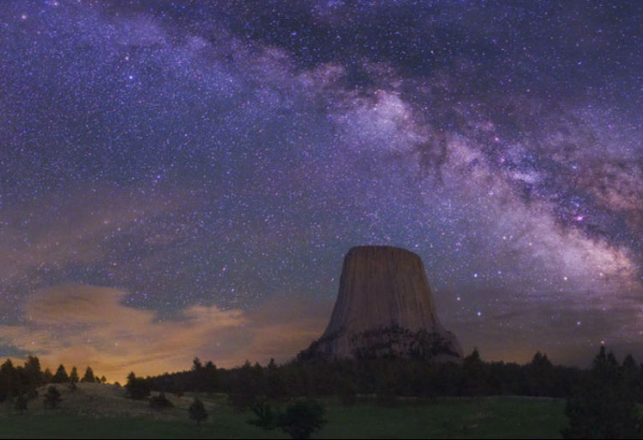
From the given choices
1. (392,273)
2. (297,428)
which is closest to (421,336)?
(392,273)

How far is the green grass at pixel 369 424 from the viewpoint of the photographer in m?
40.7

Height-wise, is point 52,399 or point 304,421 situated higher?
point 52,399

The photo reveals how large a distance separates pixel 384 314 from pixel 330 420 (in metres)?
53.1

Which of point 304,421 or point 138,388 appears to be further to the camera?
point 138,388

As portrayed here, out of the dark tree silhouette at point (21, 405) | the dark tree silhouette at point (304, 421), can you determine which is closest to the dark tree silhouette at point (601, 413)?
the dark tree silhouette at point (304, 421)

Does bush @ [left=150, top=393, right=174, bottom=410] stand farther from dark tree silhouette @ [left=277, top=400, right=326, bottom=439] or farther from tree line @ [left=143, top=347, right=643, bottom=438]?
dark tree silhouette @ [left=277, top=400, right=326, bottom=439]

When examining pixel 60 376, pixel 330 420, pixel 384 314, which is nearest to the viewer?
pixel 330 420

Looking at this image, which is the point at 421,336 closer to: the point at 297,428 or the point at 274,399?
the point at 274,399

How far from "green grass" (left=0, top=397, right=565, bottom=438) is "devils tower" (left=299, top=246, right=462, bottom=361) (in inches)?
1682

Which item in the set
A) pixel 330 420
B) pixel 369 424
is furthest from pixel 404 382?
pixel 369 424

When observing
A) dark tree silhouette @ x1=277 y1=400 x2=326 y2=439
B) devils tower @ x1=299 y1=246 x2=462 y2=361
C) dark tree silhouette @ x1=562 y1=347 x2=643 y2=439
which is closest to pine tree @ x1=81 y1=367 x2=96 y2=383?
devils tower @ x1=299 y1=246 x2=462 y2=361

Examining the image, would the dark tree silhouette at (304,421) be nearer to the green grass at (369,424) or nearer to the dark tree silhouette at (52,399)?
the green grass at (369,424)

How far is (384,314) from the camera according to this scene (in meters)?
101

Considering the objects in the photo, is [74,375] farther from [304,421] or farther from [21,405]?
[304,421]
